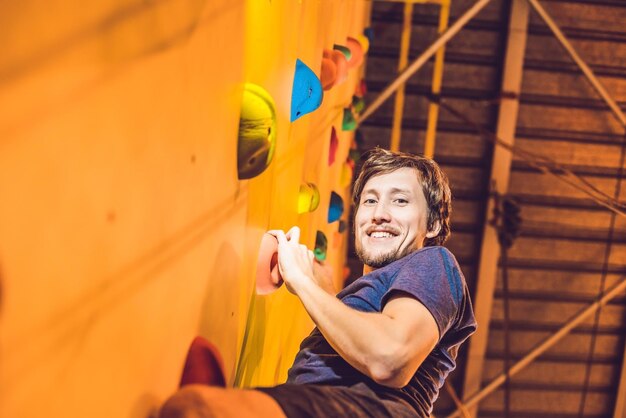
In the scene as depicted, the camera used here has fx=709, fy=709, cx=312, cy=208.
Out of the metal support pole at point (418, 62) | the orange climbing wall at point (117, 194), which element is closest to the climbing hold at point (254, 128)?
the orange climbing wall at point (117, 194)

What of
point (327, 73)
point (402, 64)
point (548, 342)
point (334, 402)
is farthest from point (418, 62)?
point (334, 402)

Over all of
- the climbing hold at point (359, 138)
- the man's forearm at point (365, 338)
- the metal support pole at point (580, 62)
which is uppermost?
the metal support pole at point (580, 62)

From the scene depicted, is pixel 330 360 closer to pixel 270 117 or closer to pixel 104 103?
pixel 270 117

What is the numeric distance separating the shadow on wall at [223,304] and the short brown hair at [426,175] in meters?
0.33

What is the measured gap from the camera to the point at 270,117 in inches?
43.3

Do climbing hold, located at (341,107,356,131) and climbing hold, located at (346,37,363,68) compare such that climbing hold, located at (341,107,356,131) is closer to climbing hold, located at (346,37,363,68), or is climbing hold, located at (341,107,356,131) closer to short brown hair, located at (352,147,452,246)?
climbing hold, located at (346,37,363,68)

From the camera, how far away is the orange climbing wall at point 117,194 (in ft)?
1.66

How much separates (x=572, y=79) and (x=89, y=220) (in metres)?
4.67

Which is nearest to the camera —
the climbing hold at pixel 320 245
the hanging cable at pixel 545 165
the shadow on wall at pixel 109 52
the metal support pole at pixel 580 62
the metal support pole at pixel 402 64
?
the shadow on wall at pixel 109 52

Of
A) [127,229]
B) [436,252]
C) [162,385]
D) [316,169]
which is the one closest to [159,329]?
[162,385]

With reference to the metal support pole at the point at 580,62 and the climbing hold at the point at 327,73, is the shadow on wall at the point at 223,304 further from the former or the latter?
the metal support pole at the point at 580,62

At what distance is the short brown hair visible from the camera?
132 centimetres

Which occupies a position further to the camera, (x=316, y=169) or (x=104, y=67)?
(x=316, y=169)

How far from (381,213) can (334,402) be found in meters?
0.44
